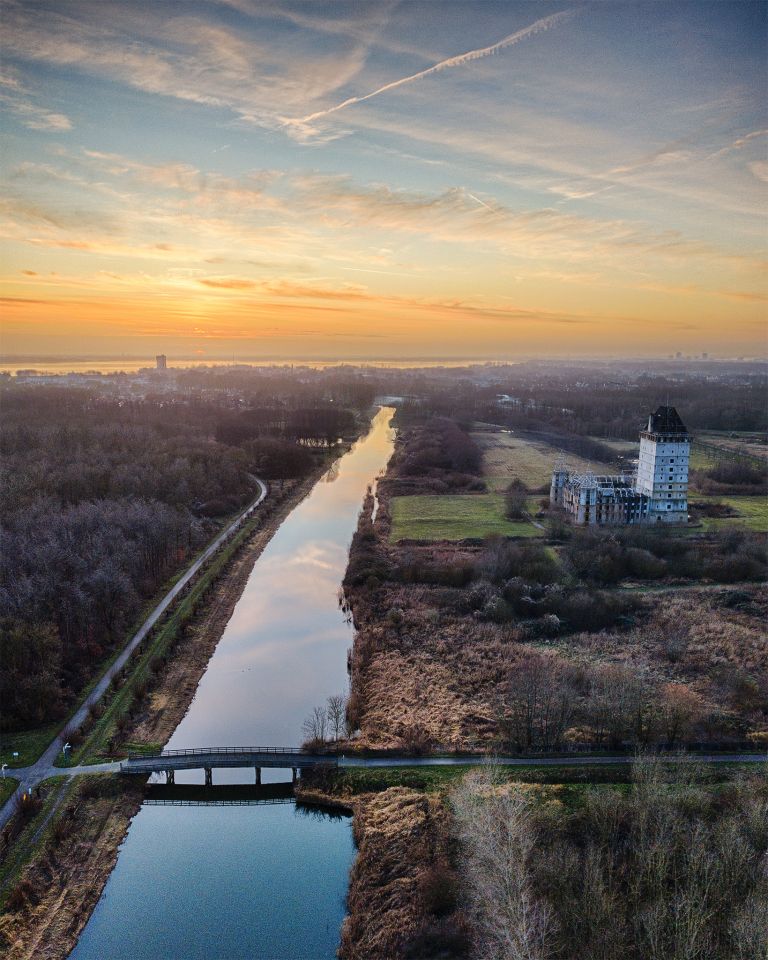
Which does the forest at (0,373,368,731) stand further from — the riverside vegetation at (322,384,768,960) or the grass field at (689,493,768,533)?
the grass field at (689,493,768,533)

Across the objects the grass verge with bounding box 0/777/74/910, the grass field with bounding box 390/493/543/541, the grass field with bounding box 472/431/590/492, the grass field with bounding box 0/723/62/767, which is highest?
the grass field with bounding box 472/431/590/492

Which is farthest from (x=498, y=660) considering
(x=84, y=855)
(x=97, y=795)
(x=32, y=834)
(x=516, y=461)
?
(x=516, y=461)

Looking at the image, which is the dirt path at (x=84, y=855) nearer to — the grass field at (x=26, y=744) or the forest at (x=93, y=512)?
the grass field at (x=26, y=744)

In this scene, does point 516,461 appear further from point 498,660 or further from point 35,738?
point 35,738

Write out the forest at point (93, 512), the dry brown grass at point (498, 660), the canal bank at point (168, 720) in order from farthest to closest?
1. the forest at point (93, 512)
2. the dry brown grass at point (498, 660)
3. the canal bank at point (168, 720)

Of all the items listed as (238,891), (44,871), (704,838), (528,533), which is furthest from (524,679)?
(528,533)

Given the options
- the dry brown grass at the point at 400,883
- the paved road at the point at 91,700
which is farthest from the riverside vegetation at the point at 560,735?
the paved road at the point at 91,700

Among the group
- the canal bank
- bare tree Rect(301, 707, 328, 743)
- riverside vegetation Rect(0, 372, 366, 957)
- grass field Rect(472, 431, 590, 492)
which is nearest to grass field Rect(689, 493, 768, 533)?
grass field Rect(472, 431, 590, 492)
